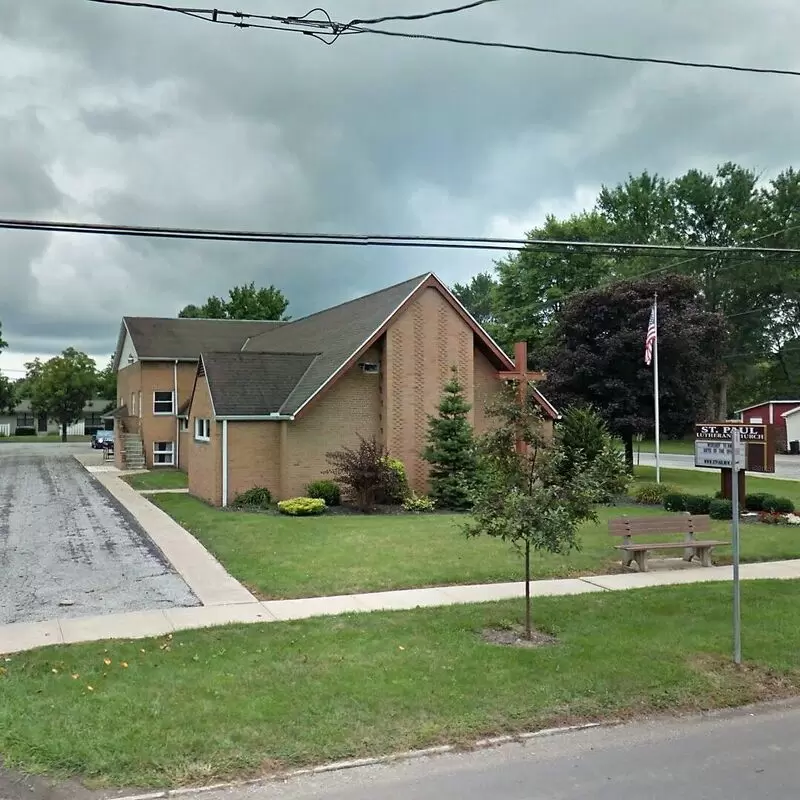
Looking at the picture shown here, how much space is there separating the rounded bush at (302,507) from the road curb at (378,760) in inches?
554

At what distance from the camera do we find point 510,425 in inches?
343

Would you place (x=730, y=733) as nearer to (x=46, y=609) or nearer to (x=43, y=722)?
(x=43, y=722)

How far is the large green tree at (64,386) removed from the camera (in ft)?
224

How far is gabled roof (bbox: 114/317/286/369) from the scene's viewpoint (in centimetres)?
3894

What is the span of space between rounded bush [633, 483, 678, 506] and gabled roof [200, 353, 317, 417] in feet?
37.5

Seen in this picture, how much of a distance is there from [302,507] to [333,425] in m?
3.78

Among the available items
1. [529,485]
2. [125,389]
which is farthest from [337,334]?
[125,389]

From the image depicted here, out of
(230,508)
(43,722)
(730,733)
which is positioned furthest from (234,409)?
(730,733)

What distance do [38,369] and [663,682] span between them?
3250 inches

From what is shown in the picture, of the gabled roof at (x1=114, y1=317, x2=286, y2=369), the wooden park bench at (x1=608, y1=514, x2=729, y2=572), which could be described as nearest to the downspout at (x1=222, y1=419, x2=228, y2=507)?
the wooden park bench at (x1=608, y1=514, x2=729, y2=572)

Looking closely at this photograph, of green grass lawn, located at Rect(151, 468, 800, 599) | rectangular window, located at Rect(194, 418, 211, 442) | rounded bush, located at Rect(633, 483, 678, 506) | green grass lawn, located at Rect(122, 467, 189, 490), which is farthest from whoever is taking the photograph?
green grass lawn, located at Rect(122, 467, 189, 490)

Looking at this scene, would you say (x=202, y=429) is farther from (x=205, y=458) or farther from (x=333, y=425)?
(x=333, y=425)

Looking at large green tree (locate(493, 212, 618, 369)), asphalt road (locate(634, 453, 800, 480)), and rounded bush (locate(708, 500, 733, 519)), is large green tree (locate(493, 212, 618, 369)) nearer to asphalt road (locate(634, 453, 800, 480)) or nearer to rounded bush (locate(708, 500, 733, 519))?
asphalt road (locate(634, 453, 800, 480))

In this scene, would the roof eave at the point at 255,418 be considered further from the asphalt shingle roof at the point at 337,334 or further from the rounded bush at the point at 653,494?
the rounded bush at the point at 653,494
